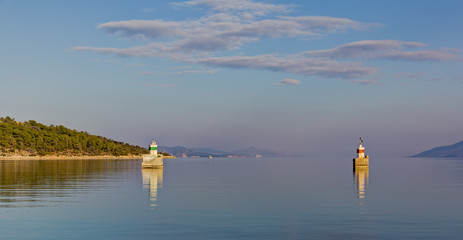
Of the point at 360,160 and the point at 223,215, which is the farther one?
the point at 360,160

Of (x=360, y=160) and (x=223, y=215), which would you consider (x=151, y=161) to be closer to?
(x=360, y=160)

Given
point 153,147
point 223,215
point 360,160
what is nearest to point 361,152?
point 360,160

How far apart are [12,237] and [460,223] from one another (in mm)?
26881

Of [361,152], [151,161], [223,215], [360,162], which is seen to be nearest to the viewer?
[223,215]

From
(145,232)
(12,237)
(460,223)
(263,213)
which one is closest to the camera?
(12,237)

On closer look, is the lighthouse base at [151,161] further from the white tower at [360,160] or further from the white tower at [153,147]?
the white tower at [360,160]

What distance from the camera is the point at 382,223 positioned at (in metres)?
30.7

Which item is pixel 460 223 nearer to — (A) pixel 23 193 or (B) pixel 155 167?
(A) pixel 23 193

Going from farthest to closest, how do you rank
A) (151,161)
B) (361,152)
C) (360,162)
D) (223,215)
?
(361,152), (360,162), (151,161), (223,215)

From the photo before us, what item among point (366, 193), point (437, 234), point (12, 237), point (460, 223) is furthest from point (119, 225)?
point (366, 193)

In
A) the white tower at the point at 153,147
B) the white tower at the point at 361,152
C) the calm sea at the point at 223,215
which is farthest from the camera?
the white tower at the point at 361,152

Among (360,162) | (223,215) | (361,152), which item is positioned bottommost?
(360,162)

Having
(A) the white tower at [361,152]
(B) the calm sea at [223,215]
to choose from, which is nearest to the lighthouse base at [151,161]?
(A) the white tower at [361,152]

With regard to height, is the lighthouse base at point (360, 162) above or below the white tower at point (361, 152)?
below
